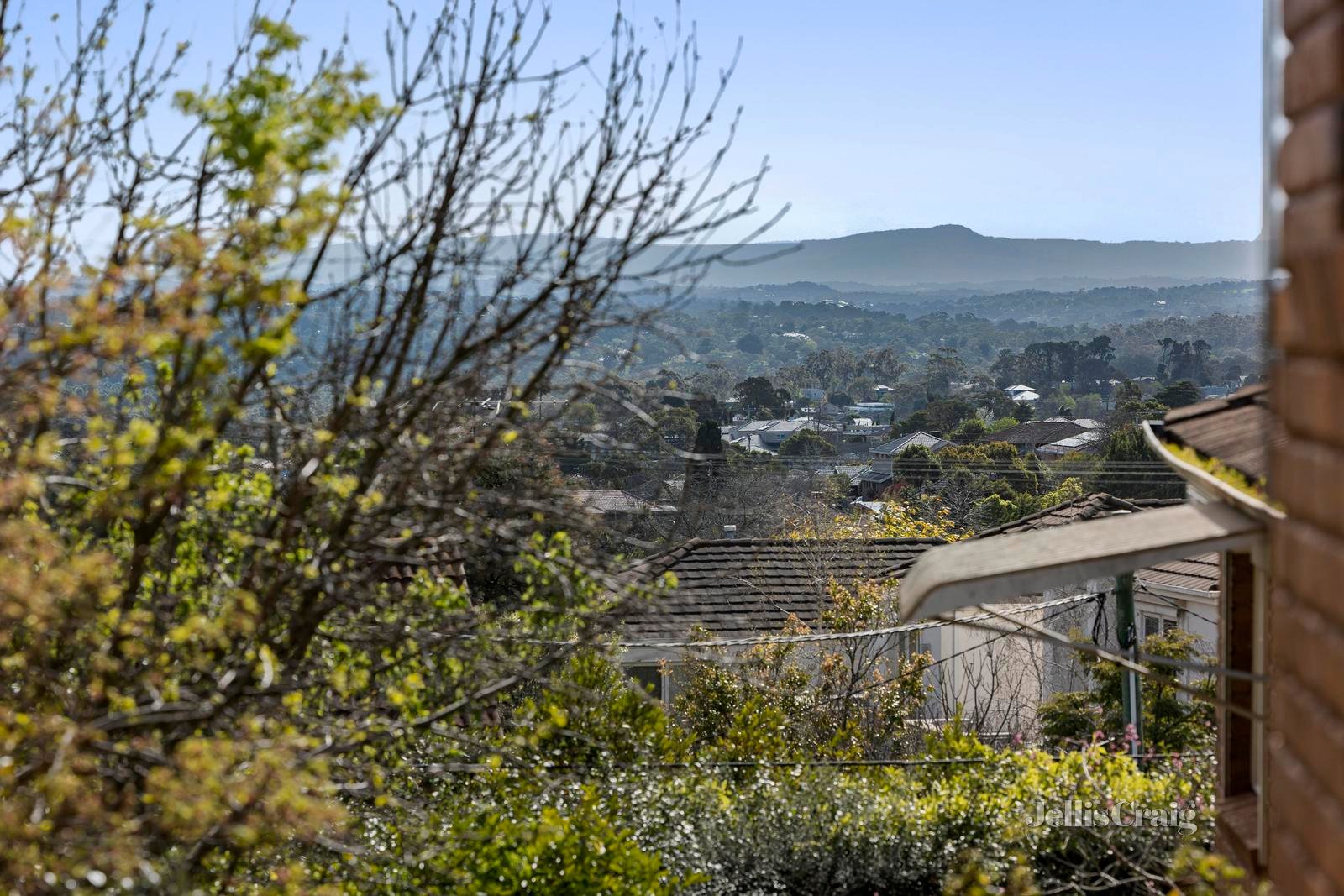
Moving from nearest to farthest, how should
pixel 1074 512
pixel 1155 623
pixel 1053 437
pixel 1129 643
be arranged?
pixel 1129 643 → pixel 1074 512 → pixel 1155 623 → pixel 1053 437

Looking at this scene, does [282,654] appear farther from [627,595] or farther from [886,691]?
[886,691]

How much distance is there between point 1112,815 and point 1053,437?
189 ft

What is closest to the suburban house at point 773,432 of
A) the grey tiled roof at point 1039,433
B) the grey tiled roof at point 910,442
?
the grey tiled roof at point 910,442

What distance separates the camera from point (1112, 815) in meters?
9.98

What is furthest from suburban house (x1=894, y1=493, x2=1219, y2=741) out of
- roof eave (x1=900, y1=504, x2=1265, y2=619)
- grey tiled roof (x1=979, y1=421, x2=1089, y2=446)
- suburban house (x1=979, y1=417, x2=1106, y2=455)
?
grey tiled roof (x1=979, y1=421, x2=1089, y2=446)

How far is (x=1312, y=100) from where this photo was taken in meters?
2.04

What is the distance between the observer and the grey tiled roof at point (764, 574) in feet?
63.0

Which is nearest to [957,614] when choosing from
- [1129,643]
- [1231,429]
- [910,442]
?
[1129,643]

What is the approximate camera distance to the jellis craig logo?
996 cm

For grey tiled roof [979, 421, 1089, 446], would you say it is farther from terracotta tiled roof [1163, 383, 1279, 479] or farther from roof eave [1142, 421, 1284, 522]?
→ terracotta tiled roof [1163, 383, 1279, 479]

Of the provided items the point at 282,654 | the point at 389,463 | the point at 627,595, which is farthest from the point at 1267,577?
the point at 282,654

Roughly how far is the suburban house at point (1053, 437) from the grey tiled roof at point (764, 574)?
40448 mm

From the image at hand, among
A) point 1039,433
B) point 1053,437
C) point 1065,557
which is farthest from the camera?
point 1039,433

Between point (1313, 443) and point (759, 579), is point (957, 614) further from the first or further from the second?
point (1313, 443)
